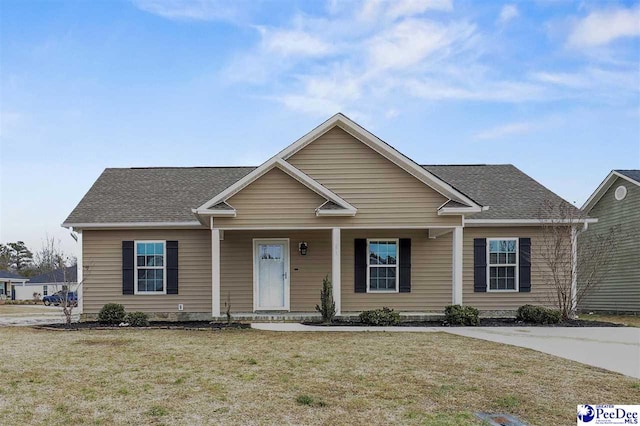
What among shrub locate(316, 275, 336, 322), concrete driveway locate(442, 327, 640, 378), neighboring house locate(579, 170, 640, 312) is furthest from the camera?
neighboring house locate(579, 170, 640, 312)

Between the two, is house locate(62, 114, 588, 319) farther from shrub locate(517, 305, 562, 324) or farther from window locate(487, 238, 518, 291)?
shrub locate(517, 305, 562, 324)

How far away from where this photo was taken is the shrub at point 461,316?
13234 mm

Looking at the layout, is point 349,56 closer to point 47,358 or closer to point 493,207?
point 493,207

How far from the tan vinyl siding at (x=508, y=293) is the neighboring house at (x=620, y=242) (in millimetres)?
6328

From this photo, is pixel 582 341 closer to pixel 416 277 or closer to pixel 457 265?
pixel 457 265

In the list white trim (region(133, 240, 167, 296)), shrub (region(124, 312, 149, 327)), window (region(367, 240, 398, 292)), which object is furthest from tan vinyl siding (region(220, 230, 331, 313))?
shrub (region(124, 312, 149, 327))

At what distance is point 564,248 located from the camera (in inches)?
591

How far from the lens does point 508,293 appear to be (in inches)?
598

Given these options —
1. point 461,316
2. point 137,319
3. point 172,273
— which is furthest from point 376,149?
point 137,319

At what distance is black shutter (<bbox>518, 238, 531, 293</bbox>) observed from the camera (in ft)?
49.7

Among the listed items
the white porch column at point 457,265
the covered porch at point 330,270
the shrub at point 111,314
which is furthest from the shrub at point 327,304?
the shrub at point 111,314

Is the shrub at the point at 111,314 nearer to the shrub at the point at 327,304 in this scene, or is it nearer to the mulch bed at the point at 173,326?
the mulch bed at the point at 173,326

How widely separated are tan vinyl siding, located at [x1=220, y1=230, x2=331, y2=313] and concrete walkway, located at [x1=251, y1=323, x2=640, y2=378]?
1762mm

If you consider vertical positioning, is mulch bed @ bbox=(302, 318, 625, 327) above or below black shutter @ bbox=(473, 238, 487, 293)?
below
